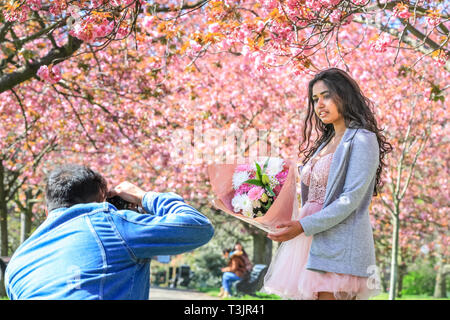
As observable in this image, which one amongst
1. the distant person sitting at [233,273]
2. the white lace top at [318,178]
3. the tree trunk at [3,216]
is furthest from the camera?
the distant person sitting at [233,273]

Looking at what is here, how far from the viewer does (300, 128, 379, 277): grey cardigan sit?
245cm

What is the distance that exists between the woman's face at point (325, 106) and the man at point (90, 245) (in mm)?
941

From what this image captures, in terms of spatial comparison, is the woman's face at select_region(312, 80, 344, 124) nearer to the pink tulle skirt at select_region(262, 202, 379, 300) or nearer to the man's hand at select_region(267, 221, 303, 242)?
the pink tulle skirt at select_region(262, 202, 379, 300)

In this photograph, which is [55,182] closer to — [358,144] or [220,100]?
[358,144]

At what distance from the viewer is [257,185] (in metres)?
2.74

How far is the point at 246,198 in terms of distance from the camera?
2697mm

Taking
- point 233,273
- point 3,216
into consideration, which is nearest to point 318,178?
point 3,216

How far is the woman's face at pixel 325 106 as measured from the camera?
272 centimetres

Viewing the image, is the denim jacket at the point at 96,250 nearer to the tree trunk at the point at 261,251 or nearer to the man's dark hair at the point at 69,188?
the man's dark hair at the point at 69,188

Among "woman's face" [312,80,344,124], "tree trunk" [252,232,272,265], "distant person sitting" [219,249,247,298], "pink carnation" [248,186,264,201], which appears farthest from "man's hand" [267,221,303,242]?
"tree trunk" [252,232,272,265]

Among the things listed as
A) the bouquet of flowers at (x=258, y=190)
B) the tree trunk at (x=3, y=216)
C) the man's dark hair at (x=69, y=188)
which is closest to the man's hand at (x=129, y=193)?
the man's dark hair at (x=69, y=188)

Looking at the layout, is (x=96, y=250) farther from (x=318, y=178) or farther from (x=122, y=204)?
Result: (x=318, y=178)

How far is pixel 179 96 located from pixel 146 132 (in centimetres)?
262
